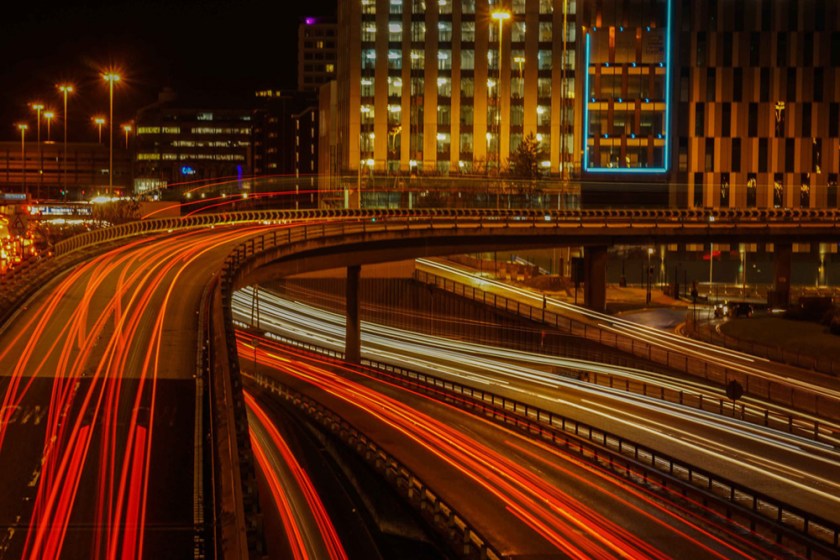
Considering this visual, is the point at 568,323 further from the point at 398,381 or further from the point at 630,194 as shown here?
the point at 630,194

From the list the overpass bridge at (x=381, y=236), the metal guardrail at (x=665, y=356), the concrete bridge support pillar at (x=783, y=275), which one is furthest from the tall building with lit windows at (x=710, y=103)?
the metal guardrail at (x=665, y=356)

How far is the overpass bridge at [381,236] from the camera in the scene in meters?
34.9

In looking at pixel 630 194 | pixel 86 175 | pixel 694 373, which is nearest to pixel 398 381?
pixel 694 373

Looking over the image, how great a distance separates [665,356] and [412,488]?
89.3 feet

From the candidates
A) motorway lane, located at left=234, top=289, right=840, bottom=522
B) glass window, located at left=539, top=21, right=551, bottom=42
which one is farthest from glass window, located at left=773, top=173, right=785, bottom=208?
motorway lane, located at left=234, top=289, right=840, bottom=522

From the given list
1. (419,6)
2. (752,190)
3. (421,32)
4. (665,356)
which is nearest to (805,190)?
(752,190)

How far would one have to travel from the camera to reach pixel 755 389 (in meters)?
45.0

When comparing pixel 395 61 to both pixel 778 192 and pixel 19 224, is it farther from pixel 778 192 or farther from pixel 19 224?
pixel 19 224

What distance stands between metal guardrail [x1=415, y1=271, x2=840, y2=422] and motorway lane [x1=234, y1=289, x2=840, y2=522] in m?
2.67

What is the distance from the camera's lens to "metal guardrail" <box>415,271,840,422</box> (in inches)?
1628

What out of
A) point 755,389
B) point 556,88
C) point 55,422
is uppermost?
point 556,88

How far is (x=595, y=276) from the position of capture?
219ft

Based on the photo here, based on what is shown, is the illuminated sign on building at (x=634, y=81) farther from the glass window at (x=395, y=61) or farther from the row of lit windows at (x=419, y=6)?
the glass window at (x=395, y=61)

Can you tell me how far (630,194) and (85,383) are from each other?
78.9 metres
